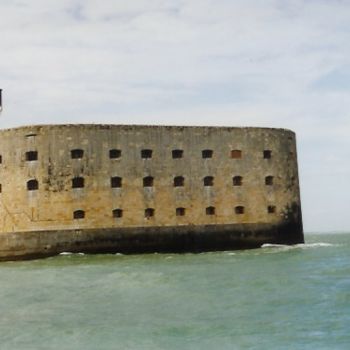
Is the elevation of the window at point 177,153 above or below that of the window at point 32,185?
above

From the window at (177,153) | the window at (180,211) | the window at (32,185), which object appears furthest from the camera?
the window at (177,153)

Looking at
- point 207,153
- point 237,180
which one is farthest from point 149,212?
point 237,180

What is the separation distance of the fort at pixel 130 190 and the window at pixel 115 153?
4cm

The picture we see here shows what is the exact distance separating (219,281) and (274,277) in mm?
1376

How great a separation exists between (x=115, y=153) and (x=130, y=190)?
147cm

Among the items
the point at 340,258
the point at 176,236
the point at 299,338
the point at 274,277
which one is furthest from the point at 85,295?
the point at 176,236

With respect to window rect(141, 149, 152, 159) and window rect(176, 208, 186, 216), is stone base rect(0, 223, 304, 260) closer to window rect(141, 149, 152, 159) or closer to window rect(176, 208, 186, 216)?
window rect(176, 208, 186, 216)

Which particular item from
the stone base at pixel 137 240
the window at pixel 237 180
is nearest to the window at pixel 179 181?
the stone base at pixel 137 240

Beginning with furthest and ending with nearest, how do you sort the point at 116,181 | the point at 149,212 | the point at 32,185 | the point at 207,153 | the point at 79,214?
the point at 207,153 < the point at 149,212 < the point at 116,181 < the point at 32,185 < the point at 79,214

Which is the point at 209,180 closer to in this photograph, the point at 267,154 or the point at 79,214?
the point at 267,154

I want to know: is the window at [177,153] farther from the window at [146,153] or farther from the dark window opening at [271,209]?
the dark window opening at [271,209]

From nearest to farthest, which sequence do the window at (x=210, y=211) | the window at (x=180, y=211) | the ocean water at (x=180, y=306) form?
the ocean water at (x=180, y=306), the window at (x=180, y=211), the window at (x=210, y=211)

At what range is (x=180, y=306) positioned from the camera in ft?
39.9

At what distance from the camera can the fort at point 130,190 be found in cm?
2520
